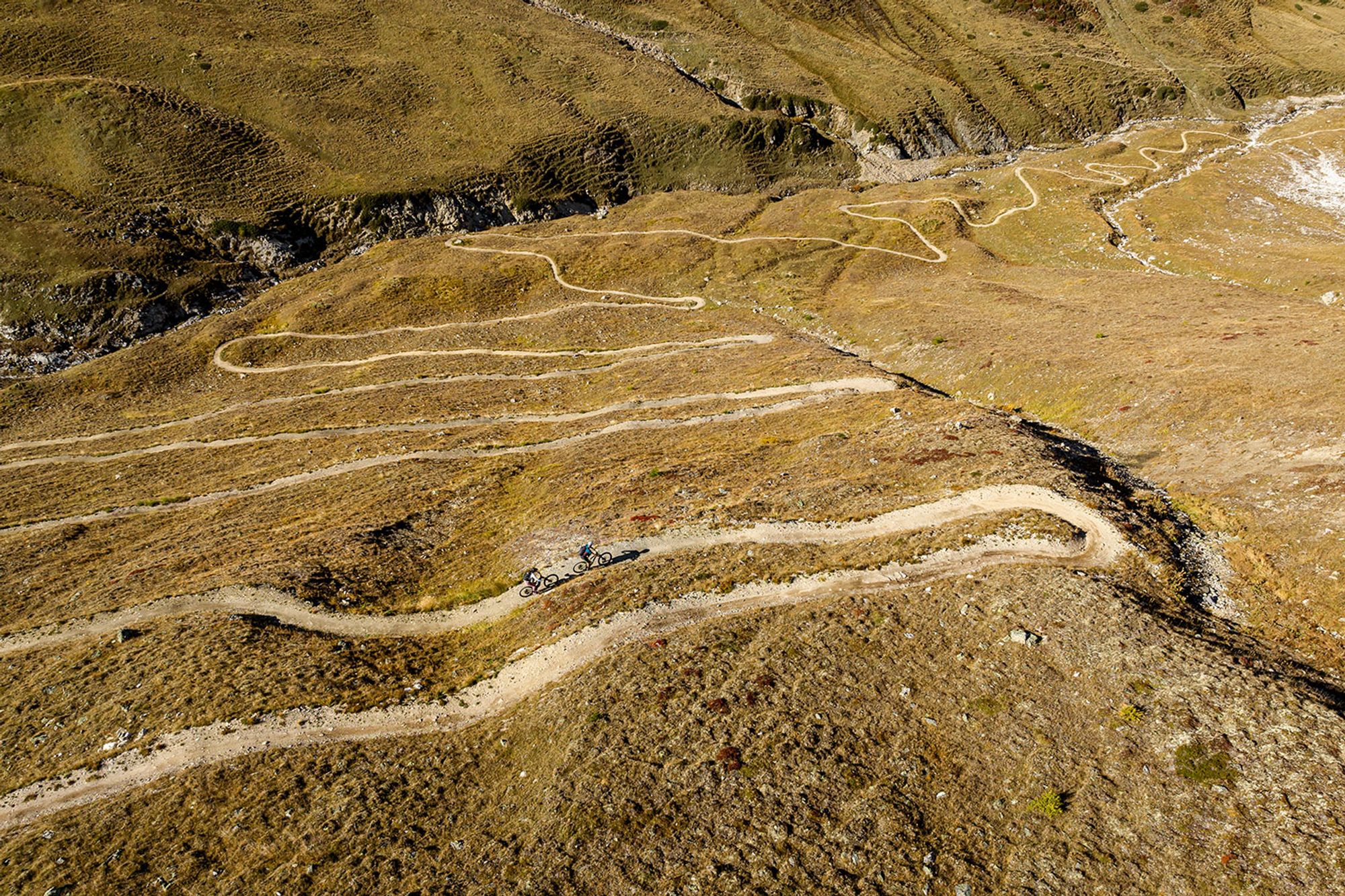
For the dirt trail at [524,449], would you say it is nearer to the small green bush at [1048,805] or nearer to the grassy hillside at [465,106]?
the small green bush at [1048,805]

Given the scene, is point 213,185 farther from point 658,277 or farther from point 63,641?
point 63,641

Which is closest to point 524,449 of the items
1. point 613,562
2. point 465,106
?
point 613,562

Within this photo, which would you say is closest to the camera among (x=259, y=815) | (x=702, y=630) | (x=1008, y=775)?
(x=1008, y=775)

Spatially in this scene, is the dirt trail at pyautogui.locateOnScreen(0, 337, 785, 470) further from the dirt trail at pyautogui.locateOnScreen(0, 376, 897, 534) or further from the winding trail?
the dirt trail at pyautogui.locateOnScreen(0, 376, 897, 534)

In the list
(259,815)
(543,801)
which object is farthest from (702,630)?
(259,815)

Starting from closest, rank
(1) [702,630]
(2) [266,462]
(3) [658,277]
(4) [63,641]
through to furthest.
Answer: (1) [702,630]
(4) [63,641]
(2) [266,462]
(3) [658,277]

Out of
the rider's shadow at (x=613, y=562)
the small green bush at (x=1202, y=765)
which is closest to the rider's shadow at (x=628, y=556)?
the rider's shadow at (x=613, y=562)

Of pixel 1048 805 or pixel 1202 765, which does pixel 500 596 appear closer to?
pixel 1048 805
